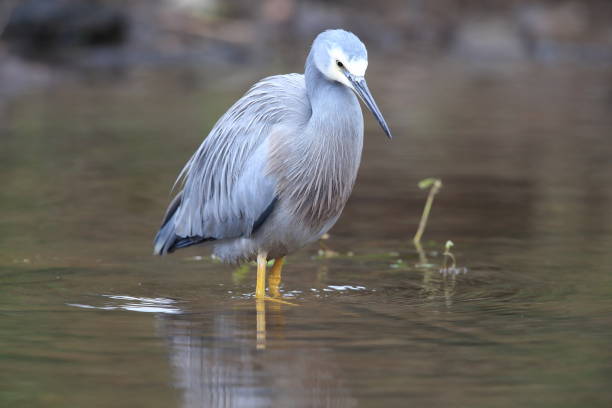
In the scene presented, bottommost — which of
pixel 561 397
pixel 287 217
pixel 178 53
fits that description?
pixel 561 397

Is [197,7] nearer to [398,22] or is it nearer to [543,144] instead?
[398,22]

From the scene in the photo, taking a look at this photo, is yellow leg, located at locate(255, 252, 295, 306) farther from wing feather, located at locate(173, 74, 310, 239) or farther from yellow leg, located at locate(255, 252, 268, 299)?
wing feather, located at locate(173, 74, 310, 239)

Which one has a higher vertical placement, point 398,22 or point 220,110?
point 398,22

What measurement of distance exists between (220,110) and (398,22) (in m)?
14.0

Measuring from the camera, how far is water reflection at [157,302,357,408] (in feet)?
15.5

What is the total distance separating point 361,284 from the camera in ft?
23.2

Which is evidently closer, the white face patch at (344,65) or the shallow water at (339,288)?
the shallow water at (339,288)

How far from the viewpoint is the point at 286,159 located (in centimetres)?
654

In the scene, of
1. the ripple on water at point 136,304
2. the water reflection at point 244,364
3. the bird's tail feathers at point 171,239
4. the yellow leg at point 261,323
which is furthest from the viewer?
the bird's tail feathers at point 171,239

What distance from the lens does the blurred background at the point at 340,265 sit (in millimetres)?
5012

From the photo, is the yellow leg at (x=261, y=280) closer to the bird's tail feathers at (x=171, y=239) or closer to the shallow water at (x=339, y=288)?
the shallow water at (x=339, y=288)

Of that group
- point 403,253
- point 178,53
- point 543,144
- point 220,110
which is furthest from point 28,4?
point 403,253

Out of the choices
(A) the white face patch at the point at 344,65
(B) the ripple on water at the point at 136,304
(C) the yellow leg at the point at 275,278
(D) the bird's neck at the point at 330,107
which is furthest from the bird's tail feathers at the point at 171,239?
(A) the white face patch at the point at 344,65

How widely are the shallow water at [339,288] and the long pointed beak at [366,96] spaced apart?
1.01 metres
